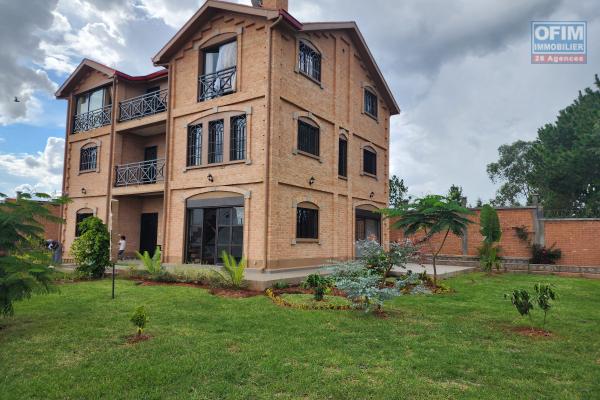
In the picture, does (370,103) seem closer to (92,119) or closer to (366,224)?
(366,224)

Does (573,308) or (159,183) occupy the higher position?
(159,183)

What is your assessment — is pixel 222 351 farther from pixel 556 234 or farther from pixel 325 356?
pixel 556 234

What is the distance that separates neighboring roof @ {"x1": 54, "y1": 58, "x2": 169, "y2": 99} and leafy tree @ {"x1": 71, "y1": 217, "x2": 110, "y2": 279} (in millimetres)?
8419

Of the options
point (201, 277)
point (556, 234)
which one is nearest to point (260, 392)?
point (201, 277)

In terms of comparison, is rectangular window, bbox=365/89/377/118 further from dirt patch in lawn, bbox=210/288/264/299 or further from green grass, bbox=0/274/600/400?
green grass, bbox=0/274/600/400

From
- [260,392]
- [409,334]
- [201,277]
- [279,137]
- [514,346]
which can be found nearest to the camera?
[260,392]

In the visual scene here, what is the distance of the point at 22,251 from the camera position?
630cm

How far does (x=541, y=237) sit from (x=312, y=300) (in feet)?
48.0

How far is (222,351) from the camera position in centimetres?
541

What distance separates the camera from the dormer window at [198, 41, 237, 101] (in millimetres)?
14812

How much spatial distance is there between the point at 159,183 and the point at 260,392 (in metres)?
13.8

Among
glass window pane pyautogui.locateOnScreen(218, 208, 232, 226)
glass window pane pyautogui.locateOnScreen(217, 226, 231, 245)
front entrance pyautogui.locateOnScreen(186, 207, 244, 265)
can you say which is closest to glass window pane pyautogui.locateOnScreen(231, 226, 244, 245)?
front entrance pyautogui.locateOnScreen(186, 207, 244, 265)

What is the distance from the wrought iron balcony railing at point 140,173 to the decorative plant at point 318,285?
31.2 feet

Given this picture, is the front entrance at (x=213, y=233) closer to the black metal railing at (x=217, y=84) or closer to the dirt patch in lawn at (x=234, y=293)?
the dirt patch in lawn at (x=234, y=293)
